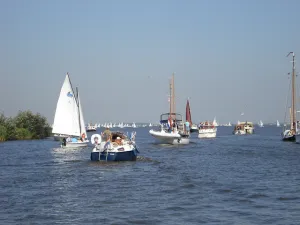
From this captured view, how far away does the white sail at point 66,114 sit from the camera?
7694 centimetres

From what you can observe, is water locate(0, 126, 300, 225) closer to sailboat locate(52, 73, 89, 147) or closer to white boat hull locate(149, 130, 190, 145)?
white boat hull locate(149, 130, 190, 145)

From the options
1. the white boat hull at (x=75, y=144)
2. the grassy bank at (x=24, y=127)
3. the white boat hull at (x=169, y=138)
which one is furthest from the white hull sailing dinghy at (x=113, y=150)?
the grassy bank at (x=24, y=127)

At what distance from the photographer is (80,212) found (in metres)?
22.7

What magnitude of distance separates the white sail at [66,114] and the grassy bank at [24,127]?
1461 inches

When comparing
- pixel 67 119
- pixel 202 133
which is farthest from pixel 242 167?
pixel 202 133

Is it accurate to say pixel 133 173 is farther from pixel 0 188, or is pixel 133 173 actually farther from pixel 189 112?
pixel 189 112

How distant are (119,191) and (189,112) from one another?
107m

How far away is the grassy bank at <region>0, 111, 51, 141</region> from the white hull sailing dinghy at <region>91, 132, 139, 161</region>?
69.1 m

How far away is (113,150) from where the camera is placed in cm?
4459

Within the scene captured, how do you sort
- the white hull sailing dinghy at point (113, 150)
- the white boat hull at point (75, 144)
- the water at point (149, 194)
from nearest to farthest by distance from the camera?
the water at point (149, 194) < the white hull sailing dinghy at point (113, 150) < the white boat hull at point (75, 144)

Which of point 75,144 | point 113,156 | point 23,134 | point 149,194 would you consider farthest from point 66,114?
point 149,194

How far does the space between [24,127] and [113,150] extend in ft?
290

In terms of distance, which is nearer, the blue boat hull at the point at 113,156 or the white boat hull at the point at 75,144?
the blue boat hull at the point at 113,156

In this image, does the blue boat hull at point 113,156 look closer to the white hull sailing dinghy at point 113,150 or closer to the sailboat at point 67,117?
the white hull sailing dinghy at point 113,150
